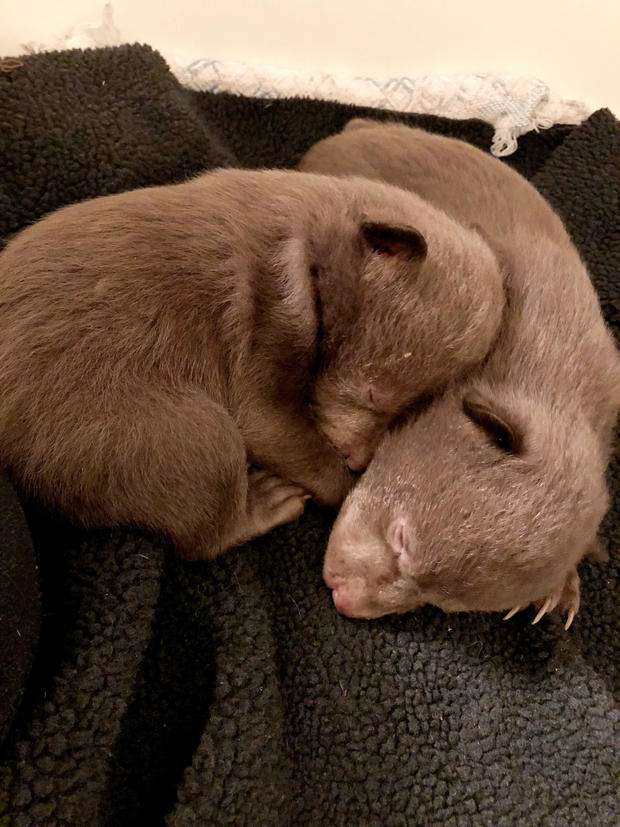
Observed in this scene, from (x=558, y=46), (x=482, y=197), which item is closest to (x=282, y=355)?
(x=482, y=197)

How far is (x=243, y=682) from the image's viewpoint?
5.99 feet

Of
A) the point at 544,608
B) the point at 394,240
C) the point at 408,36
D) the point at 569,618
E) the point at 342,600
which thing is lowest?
the point at 569,618

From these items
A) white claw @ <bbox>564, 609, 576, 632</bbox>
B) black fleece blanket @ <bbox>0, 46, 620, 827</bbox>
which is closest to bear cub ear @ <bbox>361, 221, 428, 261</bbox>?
black fleece blanket @ <bbox>0, 46, 620, 827</bbox>

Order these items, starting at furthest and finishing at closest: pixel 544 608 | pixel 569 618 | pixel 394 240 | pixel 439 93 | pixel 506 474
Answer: pixel 439 93 < pixel 569 618 < pixel 544 608 < pixel 394 240 < pixel 506 474

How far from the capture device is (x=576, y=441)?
6.11 ft

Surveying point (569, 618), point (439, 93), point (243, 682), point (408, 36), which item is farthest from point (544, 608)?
point (408, 36)

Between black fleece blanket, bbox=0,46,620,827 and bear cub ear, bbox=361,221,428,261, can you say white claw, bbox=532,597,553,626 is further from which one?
bear cub ear, bbox=361,221,428,261

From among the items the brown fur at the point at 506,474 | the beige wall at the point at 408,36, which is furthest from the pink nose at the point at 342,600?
the beige wall at the point at 408,36

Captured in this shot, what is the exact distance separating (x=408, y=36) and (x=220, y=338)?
228 cm

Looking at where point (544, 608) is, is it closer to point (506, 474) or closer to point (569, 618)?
point (569, 618)

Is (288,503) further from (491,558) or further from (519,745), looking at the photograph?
(519,745)

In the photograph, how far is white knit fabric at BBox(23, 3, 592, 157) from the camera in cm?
319

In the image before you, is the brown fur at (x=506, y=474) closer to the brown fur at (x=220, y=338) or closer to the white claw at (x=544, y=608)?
the white claw at (x=544, y=608)

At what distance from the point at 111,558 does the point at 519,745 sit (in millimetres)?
1179
